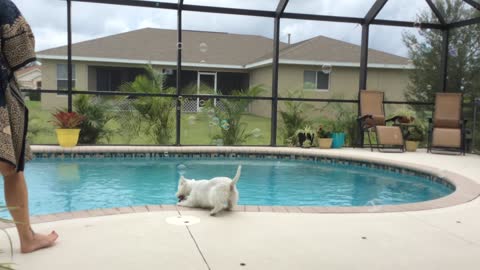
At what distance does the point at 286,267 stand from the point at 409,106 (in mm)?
7964

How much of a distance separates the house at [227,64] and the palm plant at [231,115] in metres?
1.33

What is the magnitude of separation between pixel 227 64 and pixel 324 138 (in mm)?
6714

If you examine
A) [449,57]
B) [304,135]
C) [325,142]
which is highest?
[449,57]

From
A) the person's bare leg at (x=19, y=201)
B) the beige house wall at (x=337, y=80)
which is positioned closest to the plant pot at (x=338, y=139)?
the beige house wall at (x=337, y=80)

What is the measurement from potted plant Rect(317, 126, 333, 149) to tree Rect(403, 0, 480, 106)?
2.59 meters

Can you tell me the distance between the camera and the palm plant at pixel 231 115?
26.3ft

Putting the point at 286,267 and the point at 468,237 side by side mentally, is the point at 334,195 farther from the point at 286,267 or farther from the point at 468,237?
the point at 286,267

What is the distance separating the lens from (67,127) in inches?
277

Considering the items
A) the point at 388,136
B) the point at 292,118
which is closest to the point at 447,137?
the point at 388,136

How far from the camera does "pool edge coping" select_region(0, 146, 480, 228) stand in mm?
3053

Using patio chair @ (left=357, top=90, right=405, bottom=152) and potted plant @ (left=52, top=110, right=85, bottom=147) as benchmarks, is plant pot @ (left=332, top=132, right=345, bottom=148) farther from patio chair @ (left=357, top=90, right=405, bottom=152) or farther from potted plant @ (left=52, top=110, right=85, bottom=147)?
potted plant @ (left=52, top=110, right=85, bottom=147)

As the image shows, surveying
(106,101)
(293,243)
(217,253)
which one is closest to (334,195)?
(293,243)

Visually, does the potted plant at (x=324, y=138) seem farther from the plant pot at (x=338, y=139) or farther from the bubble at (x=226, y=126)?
the bubble at (x=226, y=126)

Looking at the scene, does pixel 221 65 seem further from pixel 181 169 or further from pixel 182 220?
pixel 182 220
